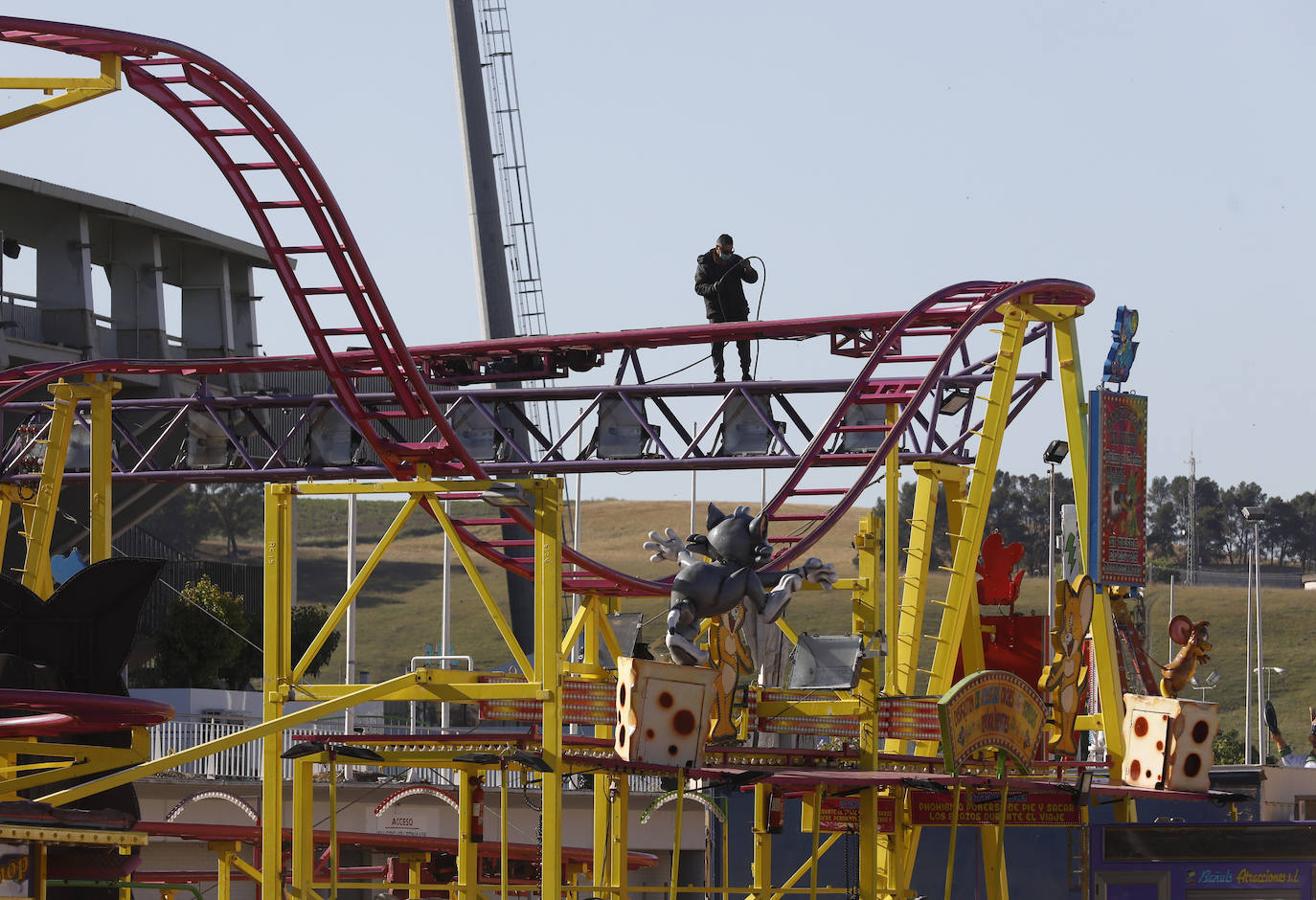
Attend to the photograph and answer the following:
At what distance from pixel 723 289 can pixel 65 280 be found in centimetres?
1998

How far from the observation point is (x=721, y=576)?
22.8m

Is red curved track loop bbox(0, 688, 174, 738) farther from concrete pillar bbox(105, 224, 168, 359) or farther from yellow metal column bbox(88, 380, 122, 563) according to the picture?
concrete pillar bbox(105, 224, 168, 359)

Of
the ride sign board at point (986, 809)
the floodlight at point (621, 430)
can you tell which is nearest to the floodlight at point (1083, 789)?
the ride sign board at point (986, 809)

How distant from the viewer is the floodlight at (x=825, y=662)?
76.6ft

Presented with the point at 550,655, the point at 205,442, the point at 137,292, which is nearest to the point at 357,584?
the point at 550,655

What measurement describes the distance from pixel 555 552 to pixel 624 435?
9.44m

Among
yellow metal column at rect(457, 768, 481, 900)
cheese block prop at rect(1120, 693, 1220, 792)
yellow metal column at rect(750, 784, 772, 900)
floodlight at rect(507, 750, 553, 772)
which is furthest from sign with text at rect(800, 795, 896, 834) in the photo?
floodlight at rect(507, 750, 553, 772)

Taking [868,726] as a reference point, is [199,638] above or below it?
below

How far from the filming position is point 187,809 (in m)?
35.9

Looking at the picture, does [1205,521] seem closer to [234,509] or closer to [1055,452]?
[234,509]

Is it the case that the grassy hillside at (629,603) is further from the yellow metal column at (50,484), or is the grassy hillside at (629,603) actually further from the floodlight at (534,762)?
the floodlight at (534,762)

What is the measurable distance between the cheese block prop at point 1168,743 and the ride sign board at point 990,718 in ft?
5.71

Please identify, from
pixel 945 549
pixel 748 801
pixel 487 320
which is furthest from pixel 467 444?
pixel 945 549

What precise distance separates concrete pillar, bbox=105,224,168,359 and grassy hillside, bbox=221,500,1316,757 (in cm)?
4461
